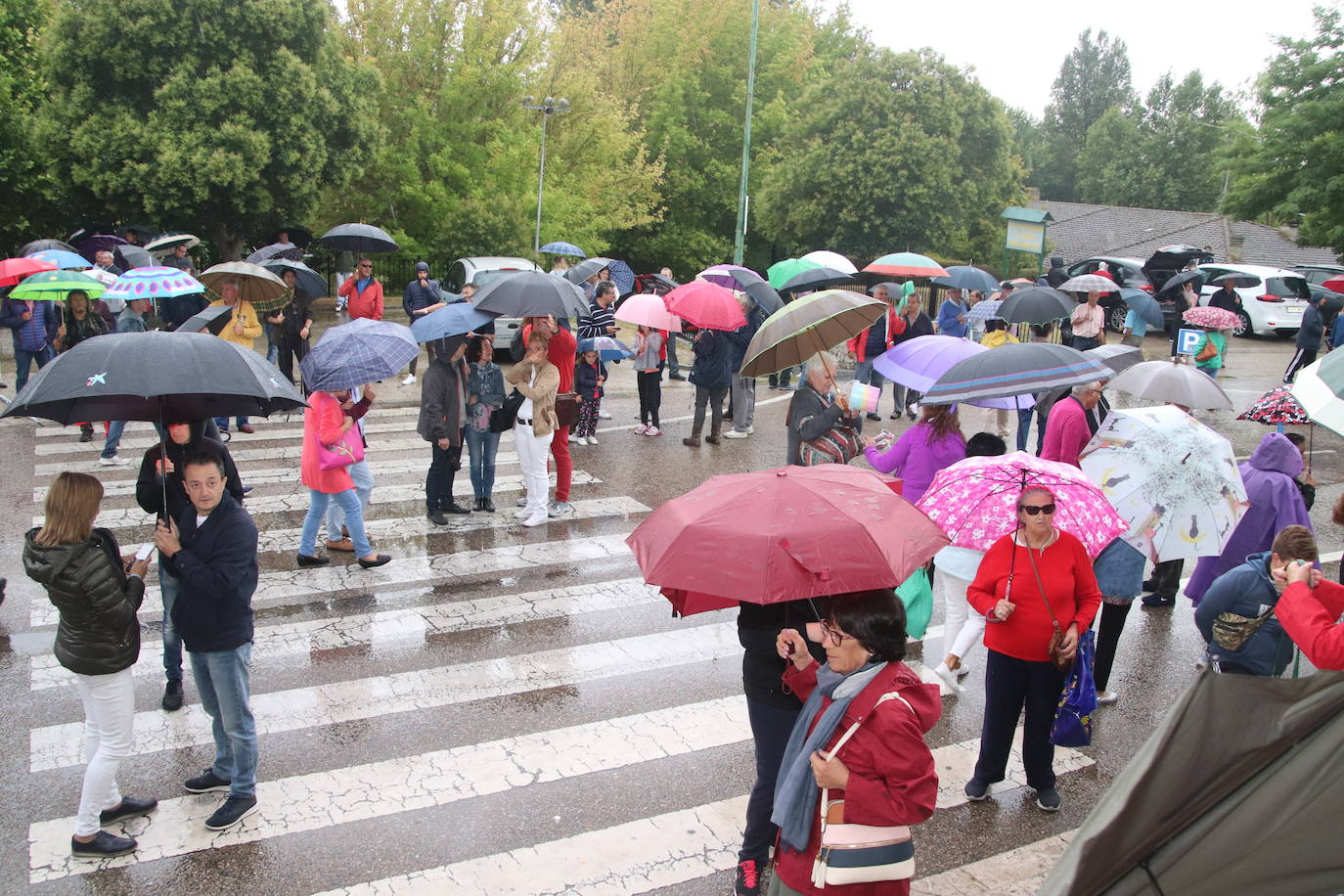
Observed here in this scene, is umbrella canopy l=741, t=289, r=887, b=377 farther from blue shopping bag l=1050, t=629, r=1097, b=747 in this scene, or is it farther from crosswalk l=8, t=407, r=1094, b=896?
blue shopping bag l=1050, t=629, r=1097, b=747

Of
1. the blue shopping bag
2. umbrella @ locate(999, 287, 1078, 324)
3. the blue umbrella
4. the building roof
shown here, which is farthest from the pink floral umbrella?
the building roof

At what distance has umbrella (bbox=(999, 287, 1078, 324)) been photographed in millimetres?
13234

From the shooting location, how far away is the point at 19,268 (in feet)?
42.4

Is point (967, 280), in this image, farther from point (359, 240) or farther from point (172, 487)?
point (172, 487)

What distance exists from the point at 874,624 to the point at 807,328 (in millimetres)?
4379

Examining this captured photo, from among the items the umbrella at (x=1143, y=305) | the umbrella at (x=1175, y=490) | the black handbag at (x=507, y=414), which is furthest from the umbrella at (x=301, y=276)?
the umbrella at (x=1143, y=305)

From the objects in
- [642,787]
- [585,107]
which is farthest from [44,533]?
[585,107]

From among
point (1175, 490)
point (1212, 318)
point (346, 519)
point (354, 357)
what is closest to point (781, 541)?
point (1175, 490)

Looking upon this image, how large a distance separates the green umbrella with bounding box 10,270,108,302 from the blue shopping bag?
11.2 m

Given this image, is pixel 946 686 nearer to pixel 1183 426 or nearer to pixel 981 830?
pixel 981 830

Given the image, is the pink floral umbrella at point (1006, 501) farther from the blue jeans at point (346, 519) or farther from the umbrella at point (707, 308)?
the umbrella at point (707, 308)

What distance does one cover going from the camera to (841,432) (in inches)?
310

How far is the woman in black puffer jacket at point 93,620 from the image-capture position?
4.82 meters

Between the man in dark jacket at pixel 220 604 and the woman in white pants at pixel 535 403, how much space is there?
4.37m
